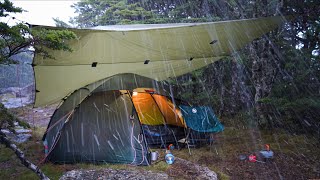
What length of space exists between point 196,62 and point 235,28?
6.15ft

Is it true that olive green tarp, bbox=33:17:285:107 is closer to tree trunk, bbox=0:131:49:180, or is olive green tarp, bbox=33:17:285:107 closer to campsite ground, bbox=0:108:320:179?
campsite ground, bbox=0:108:320:179

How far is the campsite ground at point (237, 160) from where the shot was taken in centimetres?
467

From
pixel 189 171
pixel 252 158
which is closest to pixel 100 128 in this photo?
pixel 189 171

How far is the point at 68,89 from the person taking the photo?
5574 millimetres

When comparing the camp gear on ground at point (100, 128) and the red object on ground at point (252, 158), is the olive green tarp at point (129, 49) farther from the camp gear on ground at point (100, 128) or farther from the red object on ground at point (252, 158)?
the red object on ground at point (252, 158)

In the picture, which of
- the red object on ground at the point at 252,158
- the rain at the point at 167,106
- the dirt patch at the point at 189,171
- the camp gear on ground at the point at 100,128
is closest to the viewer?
the dirt patch at the point at 189,171

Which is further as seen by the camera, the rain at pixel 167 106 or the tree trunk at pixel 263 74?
the tree trunk at pixel 263 74

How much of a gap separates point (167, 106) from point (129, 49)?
1.94 meters

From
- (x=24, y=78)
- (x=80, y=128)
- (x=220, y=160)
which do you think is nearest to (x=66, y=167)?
(x=80, y=128)

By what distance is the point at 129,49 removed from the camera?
551 centimetres

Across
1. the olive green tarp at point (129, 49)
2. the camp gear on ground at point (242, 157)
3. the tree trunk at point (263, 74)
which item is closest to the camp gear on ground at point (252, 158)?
the camp gear on ground at point (242, 157)

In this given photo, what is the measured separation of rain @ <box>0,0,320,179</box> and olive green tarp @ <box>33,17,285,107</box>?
0.02 m

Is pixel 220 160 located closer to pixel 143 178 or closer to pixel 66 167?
pixel 143 178

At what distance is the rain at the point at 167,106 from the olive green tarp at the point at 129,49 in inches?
0.9
